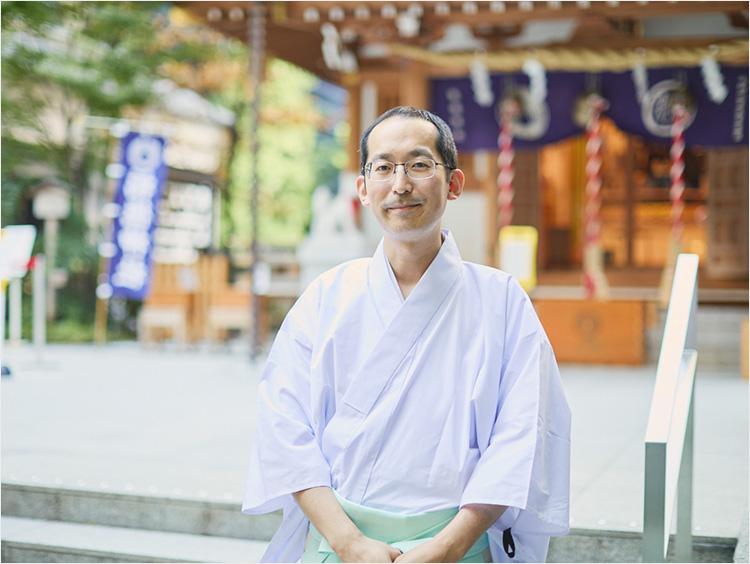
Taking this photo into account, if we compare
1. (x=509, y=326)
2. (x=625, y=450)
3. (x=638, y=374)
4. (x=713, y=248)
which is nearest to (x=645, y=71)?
(x=713, y=248)

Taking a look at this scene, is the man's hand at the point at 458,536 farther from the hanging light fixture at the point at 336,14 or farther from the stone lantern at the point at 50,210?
the stone lantern at the point at 50,210

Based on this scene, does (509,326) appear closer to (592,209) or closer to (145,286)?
(592,209)

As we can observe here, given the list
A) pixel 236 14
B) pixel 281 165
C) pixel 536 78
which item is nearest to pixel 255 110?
pixel 236 14

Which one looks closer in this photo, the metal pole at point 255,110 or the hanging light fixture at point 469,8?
the metal pole at point 255,110

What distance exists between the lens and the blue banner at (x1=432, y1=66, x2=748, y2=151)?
8.83 metres

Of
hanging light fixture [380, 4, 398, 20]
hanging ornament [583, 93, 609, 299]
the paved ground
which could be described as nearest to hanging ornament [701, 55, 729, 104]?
hanging ornament [583, 93, 609, 299]

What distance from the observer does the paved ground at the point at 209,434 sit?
3.37 m

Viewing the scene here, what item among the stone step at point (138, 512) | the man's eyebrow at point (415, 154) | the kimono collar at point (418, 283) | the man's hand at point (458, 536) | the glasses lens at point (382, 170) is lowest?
the stone step at point (138, 512)

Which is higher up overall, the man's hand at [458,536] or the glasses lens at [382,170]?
the glasses lens at [382,170]

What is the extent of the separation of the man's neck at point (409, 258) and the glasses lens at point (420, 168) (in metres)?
0.16

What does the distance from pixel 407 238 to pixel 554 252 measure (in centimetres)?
1093

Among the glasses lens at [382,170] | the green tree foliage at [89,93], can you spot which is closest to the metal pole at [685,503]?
the glasses lens at [382,170]

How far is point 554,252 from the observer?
1248 centimetres

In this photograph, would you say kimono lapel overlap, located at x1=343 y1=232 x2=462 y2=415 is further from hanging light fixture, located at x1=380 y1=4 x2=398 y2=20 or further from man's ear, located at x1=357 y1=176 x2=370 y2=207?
hanging light fixture, located at x1=380 y1=4 x2=398 y2=20
